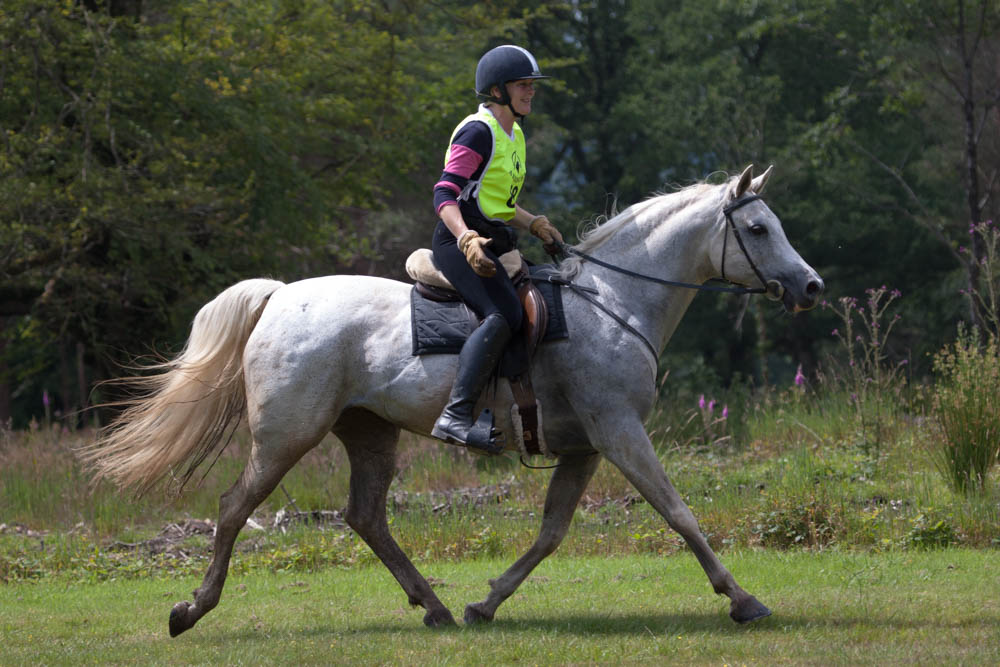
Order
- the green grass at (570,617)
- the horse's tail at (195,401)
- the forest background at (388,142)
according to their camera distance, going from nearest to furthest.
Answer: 1. the green grass at (570,617)
2. the horse's tail at (195,401)
3. the forest background at (388,142)

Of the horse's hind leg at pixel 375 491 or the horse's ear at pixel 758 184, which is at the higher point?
the horse's ear at pixel 758 184

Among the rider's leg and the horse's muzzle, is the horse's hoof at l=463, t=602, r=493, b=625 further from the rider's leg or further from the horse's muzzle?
the horse's muzzle

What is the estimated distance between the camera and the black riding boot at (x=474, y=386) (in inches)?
248

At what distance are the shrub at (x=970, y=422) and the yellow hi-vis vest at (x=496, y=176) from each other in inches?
178

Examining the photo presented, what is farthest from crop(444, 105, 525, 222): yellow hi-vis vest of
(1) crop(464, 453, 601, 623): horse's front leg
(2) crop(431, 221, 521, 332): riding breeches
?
(1) crop(464, 453, 601, 623): horse's front leg

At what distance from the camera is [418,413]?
6672 millimetres

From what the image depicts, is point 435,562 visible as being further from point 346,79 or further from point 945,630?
point 346,79

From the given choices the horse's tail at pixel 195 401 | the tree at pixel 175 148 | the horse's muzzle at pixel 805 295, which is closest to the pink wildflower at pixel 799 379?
the horse's muzzle at pixel 805 295

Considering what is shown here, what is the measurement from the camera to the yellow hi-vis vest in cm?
654

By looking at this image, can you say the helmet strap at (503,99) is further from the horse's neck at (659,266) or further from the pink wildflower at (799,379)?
the pink wildflower at (799,379)

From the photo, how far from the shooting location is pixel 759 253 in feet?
21.3

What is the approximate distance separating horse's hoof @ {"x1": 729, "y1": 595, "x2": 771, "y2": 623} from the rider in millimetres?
1554

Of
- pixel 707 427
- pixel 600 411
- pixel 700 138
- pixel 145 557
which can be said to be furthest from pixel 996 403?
pixel 700 138

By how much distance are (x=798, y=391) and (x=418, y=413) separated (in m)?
7.25
